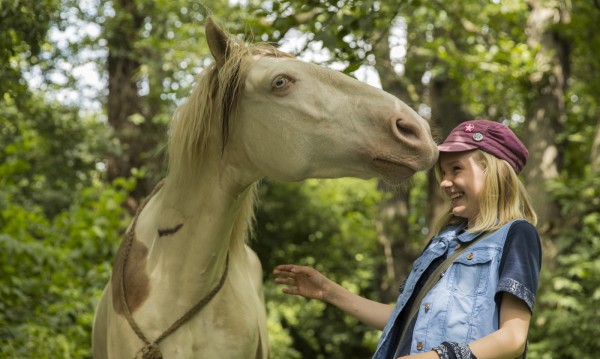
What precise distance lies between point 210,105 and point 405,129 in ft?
2.36

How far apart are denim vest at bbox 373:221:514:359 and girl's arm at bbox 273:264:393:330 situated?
504 millimetres

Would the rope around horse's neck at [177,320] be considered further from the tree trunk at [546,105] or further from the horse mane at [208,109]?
the tree trunk at [546,105]

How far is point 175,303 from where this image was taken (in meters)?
2.83

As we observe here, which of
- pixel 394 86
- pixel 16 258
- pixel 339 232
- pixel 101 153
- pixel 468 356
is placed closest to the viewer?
pixel 468 356

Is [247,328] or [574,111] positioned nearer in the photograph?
[247,328]

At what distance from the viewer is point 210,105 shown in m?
2.73

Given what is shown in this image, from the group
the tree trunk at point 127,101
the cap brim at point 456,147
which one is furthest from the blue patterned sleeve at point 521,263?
the tree trunk at point 127,101

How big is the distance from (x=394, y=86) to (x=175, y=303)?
29.3 ft

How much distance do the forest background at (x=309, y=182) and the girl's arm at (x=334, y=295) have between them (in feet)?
4.60

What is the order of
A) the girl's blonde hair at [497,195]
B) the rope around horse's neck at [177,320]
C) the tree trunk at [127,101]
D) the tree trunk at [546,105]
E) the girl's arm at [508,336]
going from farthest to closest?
the tree trunk at [127,101]
the tree trunk at [546,105]
the rope around horse's neck at [177,320]
the girl's blonde hair at [497,195]
the girl's arm at [508,336]

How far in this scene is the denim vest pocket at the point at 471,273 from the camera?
2.25 m

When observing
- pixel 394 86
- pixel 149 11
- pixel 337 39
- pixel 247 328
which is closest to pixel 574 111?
pixel 394 86

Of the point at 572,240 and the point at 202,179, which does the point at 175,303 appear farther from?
the point at 572,240

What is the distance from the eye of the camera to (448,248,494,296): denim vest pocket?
225 centimetres
